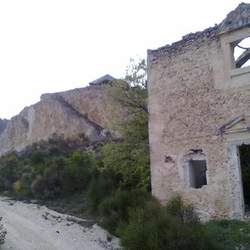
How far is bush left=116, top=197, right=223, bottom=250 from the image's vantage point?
6359mm

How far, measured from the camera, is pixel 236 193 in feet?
28.8

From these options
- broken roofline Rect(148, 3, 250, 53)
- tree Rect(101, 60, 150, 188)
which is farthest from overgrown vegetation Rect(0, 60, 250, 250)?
broken roofline Rect(148, 3, 250, 53)

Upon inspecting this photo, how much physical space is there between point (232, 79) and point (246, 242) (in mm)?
4404

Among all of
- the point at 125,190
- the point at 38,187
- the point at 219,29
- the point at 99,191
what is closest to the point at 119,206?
the point at 125,190

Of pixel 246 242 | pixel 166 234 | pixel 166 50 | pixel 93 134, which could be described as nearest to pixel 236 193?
pixel 246 242

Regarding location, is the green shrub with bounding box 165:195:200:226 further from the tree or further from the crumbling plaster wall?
the tree

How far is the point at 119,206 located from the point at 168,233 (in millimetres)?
4536

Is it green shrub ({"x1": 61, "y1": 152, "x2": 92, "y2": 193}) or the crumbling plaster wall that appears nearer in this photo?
the crumbling plaster wall

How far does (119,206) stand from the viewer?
428 inches

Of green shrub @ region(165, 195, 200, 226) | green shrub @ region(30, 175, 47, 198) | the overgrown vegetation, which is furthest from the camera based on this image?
green shrub @ region(30, 175, 47, 198)

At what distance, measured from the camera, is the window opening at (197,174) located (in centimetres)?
1023

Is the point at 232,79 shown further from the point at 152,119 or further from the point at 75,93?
the point at 75,93

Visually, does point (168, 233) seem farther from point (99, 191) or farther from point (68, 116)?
point (68, 116)

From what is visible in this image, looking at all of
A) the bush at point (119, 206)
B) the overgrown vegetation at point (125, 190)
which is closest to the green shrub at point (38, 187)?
the overgrown vegetation at point (125, 190)
